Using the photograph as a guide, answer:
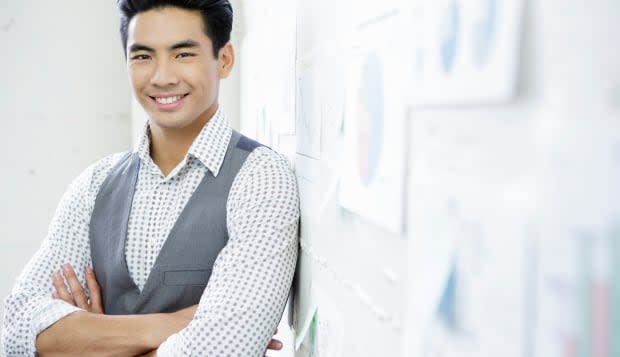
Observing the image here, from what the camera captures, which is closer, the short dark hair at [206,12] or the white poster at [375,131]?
the white poster at [375,131]

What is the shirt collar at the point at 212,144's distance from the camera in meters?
0.97

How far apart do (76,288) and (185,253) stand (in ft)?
0.88

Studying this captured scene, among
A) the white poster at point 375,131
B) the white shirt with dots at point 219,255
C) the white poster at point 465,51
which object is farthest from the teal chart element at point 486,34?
the white shirt with dots at point 219,255

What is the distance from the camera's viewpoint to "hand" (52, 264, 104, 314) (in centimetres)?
103

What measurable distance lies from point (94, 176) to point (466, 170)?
0.94 metres

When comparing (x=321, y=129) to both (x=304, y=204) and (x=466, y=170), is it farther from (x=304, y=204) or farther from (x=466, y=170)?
(x=466, y=170)

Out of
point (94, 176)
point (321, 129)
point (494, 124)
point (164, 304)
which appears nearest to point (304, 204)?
point (321, 129)

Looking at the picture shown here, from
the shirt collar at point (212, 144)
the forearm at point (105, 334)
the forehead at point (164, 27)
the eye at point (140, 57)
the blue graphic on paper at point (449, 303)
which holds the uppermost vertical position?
the forehead at point (164, 27)

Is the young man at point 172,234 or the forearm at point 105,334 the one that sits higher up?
the young man at point 172,234

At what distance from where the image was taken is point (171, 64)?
1.00 meters

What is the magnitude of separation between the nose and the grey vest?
0.15 m

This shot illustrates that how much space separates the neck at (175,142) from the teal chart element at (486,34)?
2.62 feet

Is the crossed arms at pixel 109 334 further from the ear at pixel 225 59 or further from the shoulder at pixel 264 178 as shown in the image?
the ear at pixel 225 59

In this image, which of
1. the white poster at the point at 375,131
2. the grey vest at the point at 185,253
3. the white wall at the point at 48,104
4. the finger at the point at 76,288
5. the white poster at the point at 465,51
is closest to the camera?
the white poster at the point at 465,51
